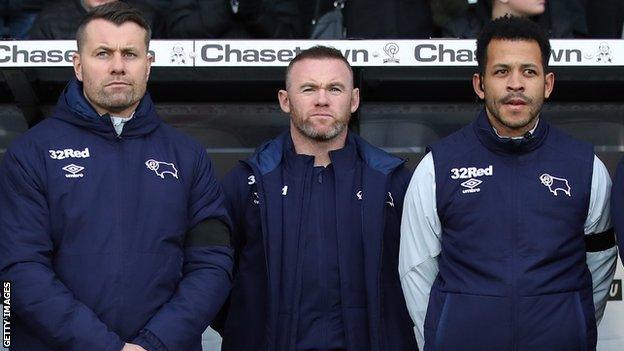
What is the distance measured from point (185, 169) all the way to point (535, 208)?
1139 mm

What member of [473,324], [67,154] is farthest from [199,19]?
[473,324]

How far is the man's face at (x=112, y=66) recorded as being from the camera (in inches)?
159

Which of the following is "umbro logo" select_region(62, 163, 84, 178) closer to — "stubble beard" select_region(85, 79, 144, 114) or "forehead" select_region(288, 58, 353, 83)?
"stubble beard" select_region(85, 79, 144, 114)

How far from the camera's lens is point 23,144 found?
156 inches

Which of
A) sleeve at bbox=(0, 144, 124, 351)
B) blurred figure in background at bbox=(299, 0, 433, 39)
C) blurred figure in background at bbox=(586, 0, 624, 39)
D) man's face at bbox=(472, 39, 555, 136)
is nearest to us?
sleeve at bbox=(0, 144, 124, 351)

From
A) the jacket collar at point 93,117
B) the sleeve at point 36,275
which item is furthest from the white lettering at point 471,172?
the sleeve at point 36,275

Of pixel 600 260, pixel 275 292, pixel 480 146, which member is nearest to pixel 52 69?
pixel 275 292

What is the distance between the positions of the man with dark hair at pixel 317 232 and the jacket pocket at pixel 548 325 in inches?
21.2

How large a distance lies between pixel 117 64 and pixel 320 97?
788mm

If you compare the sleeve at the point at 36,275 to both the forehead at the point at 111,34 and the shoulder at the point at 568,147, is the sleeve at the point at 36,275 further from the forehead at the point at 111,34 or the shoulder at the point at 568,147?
the shoulder at the point at 568,147

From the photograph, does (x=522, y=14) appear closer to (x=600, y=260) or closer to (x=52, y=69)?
(x=600, y=260)

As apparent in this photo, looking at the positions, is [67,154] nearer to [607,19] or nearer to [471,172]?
[471,172]

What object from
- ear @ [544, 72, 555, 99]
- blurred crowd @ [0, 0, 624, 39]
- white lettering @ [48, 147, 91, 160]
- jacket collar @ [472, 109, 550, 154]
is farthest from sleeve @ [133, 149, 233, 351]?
blurred crowd @ [0, 0, 624, 39]

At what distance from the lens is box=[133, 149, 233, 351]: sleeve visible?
12.5ft
